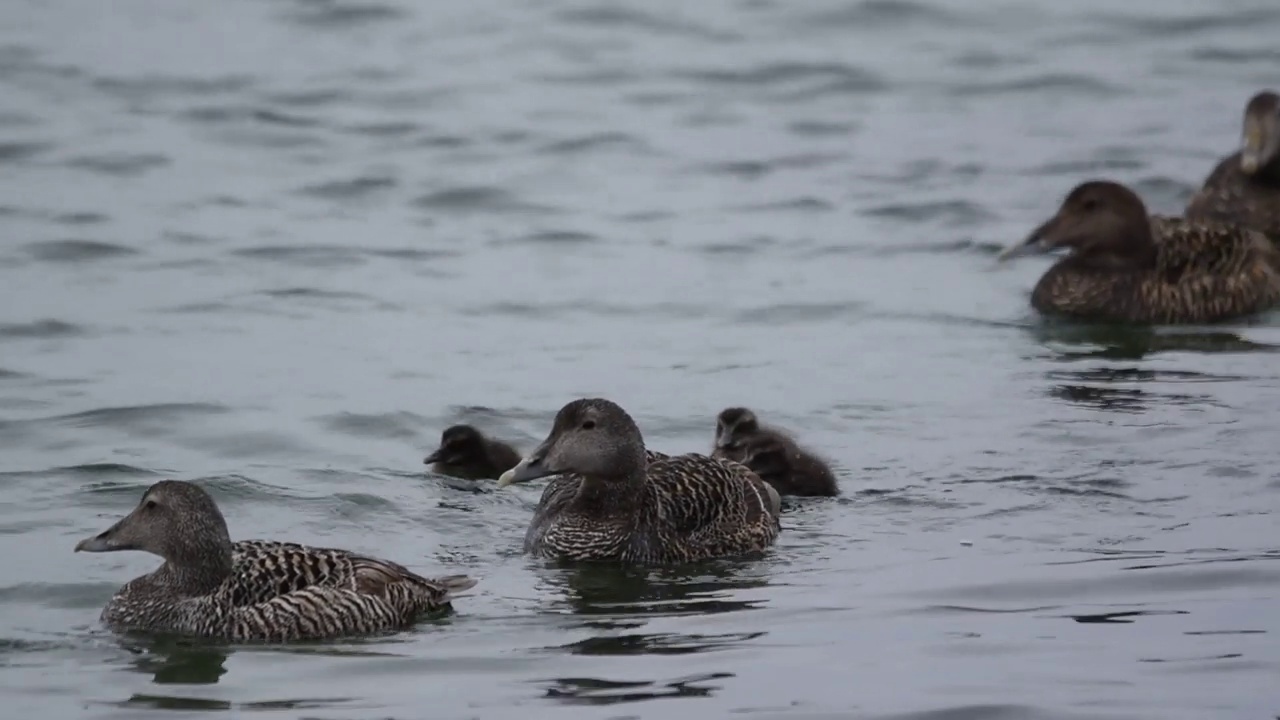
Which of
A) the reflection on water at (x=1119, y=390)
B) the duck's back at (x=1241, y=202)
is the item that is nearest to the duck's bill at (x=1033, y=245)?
the duck's back at (x=1241, y=202)

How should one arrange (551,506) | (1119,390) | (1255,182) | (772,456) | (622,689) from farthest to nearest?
1. (1255,182)
2. (1119,390)
3. (772,456)
4. (551,506)
5. (622,689)

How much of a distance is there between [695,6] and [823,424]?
14831mm

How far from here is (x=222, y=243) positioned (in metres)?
19.1

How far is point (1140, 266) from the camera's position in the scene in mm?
17031

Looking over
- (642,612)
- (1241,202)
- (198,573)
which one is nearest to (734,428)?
(642,612)

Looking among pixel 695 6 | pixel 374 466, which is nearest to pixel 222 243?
pixel 374 466

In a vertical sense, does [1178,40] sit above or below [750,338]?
above

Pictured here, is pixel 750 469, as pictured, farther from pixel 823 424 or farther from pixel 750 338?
pixel 750 338

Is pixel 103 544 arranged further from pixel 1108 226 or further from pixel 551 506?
pixel 1108 226

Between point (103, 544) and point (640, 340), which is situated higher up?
point (640, 340)

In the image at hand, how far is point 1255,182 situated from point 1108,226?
1.84 metres

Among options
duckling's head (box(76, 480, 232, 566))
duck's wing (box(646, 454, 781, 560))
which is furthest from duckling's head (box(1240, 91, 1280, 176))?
duckling's head (box(76, 480, 232, 566))

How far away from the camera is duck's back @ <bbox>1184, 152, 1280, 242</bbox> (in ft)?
59.7

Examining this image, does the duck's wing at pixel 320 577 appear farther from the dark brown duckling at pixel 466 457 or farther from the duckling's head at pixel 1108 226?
the duckling's head at pixel 1108 226
